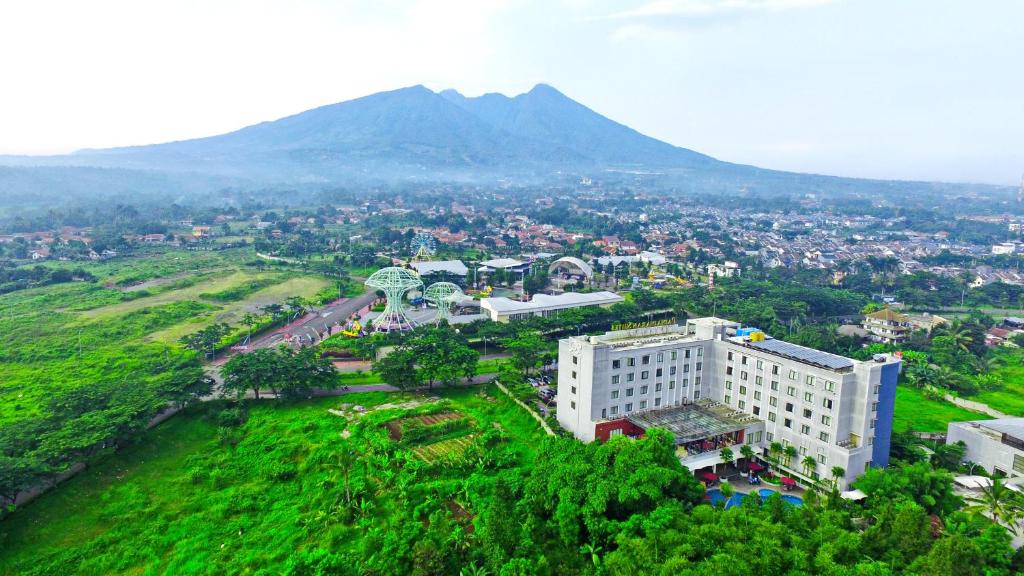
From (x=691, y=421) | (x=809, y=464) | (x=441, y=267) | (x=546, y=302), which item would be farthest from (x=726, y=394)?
(x=441, y=267)

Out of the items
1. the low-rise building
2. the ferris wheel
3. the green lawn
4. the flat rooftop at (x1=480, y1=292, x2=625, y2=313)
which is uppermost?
the ferris wheel

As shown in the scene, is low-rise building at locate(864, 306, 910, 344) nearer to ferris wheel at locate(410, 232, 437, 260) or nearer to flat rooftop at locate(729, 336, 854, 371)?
flat rooftop at locate(729, 336, 854, 371)

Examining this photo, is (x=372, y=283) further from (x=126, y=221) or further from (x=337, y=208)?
(x=337, y=208)

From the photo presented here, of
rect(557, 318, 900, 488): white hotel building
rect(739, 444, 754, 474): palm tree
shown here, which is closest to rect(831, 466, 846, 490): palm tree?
rect(557, 318, 900, 488): white hotel building

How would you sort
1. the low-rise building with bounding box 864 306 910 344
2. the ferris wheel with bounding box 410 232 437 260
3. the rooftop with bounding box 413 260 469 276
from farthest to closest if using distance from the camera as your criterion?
the ferris wheel with bounding box 410 232 437 260, the rooftop with bounding box 413 260 469 276, the low-rise building with bounding box 864 306 910 344

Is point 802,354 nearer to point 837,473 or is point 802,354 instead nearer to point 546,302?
point 837,473

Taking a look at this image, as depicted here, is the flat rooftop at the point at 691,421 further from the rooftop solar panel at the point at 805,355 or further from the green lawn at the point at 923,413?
the green lawn at the point at 923,413
